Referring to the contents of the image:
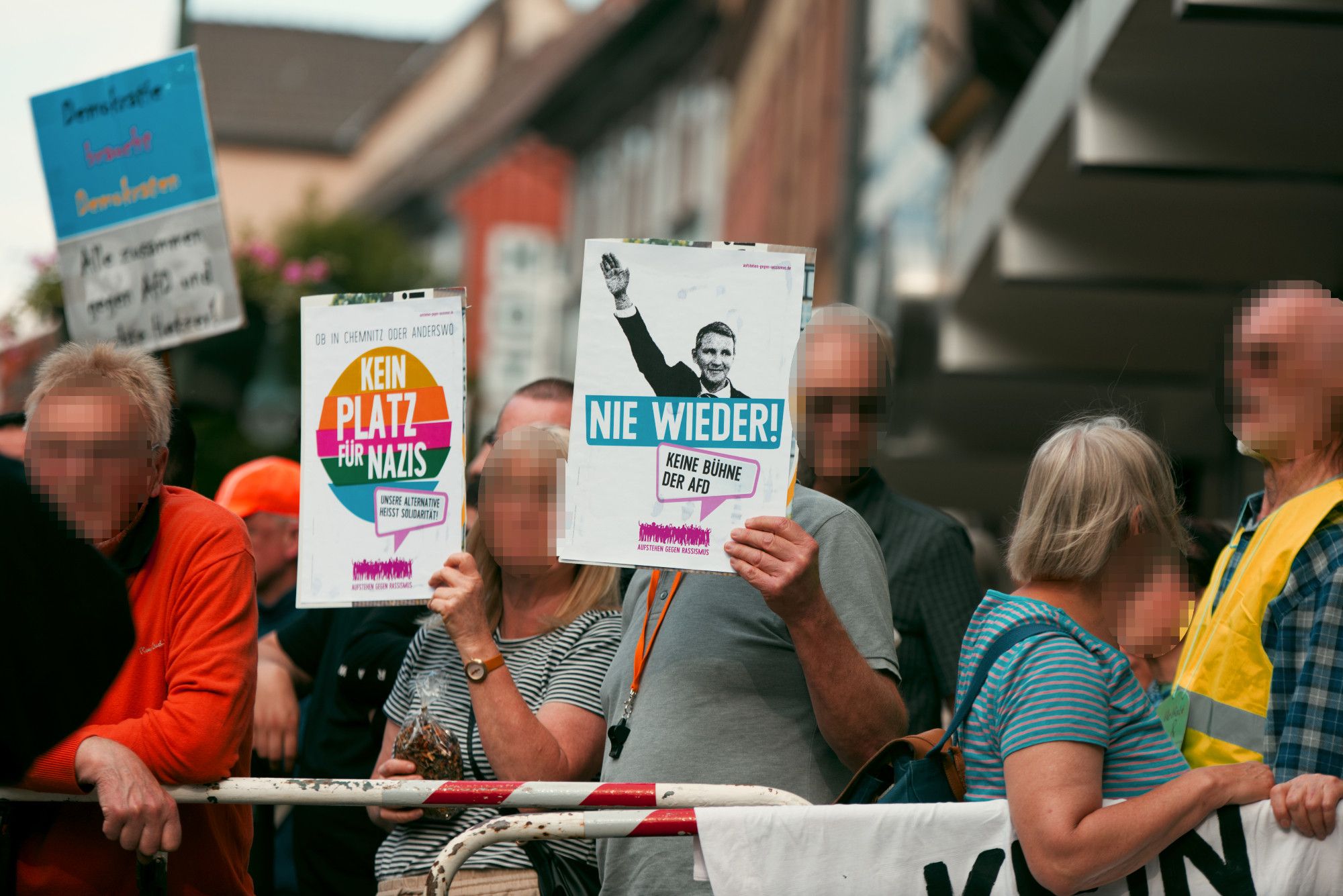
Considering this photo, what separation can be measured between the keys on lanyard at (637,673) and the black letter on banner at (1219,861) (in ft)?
3.54

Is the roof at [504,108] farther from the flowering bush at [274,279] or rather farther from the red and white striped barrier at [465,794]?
the red and white striped barrier at [465,794]

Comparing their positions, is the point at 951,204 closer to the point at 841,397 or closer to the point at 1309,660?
the point at 841,397

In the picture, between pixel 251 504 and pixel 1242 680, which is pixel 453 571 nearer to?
pixel 1242 680

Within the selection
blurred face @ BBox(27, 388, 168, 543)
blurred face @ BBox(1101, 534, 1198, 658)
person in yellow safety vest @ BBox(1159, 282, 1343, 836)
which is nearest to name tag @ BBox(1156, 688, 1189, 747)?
person in yellow safety vest @ BBox(1159, 282, 1343, 836)

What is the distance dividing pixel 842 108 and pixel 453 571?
54.4 feet

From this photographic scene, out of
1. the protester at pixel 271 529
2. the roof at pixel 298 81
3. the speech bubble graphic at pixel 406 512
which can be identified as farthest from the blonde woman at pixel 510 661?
the roof at pixel 298 81

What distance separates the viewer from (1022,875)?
2.88 metres

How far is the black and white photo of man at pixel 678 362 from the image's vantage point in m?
3.16

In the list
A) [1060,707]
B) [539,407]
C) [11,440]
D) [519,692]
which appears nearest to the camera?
[1060,707]

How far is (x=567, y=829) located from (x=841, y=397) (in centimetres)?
130

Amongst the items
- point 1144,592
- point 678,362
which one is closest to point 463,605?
point 678,362

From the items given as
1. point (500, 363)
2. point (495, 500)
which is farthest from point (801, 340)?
point (500, 363)

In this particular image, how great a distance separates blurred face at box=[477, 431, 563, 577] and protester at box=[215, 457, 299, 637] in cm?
224

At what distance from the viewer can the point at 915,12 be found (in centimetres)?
1686
